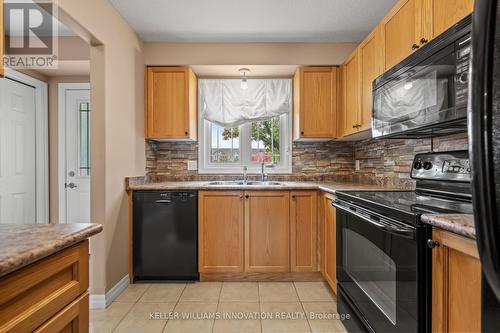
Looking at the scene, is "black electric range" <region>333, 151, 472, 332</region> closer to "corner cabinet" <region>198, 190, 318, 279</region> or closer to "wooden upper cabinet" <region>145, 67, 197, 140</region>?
"corner cabinet" <region>198, 190, 318, 279</region>

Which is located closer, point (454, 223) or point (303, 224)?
point (454, 223)

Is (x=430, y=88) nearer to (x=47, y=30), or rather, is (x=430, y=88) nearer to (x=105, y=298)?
(x=105, y=298)

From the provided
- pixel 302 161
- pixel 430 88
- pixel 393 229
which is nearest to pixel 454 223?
pixel 393 229

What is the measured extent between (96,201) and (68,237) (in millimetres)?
1545

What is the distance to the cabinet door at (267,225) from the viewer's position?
8.54 ft

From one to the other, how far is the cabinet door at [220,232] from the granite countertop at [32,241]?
1.65 metres

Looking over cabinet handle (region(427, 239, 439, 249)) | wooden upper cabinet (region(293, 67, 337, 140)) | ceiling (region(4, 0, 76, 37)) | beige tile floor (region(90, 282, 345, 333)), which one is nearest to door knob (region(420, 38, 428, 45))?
cabinet handle (region(427, 239, 439, 249))

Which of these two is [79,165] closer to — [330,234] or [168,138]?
[168,138]

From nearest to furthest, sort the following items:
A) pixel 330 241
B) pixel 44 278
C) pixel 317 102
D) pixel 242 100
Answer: pixel 44 278, pixel 330 241, pixel 317 102, pixel 242 100

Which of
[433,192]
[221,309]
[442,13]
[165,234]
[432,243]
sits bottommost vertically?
[221,309]

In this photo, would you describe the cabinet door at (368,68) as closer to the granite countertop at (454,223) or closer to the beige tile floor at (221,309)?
the granite countertop at (454,223)

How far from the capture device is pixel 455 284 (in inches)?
35.4

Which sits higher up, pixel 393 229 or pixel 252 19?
pixel 252 19

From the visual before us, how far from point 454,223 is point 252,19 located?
2.29 metres
